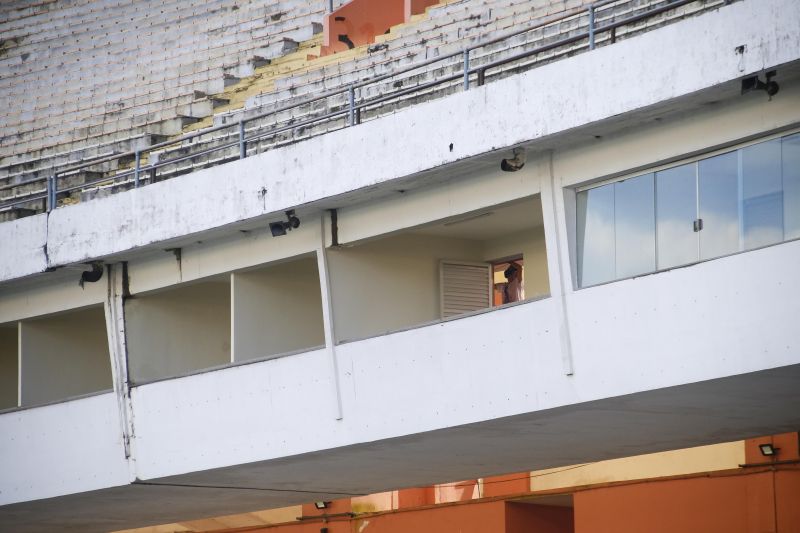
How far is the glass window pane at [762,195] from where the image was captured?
11531 millimetres

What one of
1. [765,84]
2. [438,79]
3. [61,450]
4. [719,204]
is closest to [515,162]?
[719,204]

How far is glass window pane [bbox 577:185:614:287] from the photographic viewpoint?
42.0 ft

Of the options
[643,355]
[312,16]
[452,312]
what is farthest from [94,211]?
[312,16]

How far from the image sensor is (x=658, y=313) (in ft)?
39.9

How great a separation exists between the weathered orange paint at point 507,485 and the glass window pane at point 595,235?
6.09 metres

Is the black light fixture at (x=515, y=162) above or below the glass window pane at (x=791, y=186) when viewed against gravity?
above

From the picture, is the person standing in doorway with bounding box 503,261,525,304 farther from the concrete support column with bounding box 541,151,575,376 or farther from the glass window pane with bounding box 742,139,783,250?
the glass window pane with bounding box 742,139,783,250

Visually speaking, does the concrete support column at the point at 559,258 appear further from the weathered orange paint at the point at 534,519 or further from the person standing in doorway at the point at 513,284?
the weathered orange paint at the point at 534,519

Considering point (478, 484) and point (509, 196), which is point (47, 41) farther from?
point (509, 196)

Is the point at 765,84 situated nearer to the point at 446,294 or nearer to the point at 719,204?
the point at 719,204

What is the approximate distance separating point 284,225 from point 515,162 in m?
3.02

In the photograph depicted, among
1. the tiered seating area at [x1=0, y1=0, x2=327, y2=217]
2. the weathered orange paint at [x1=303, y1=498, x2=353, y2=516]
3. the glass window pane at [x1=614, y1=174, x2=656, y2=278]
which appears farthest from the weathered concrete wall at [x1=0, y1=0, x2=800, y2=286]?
the weathered orange paint at [x1=303, y1=498, x2=353, y2=516]

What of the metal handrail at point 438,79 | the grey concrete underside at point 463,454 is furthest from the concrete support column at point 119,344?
the metal handrail at point 438,79

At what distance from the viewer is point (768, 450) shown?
15.4m
